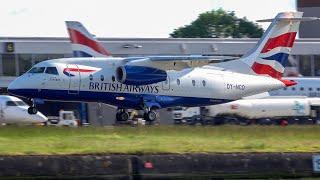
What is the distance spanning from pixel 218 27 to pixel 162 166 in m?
138

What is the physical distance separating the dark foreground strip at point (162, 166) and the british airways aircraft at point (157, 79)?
2682cm

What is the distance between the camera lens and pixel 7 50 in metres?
68.1

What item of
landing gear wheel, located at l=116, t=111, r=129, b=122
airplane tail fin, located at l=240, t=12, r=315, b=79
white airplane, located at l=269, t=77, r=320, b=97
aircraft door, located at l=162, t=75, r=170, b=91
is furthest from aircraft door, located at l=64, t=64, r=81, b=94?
white airplane, located at l=269, t=77, r=320, b=97

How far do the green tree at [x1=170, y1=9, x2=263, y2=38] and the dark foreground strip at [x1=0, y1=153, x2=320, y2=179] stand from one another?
421 feet

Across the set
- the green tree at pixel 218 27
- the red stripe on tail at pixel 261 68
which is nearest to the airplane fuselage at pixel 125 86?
the red stripe on tail at pixel 261 68

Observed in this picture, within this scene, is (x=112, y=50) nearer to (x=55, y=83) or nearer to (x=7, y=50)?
(x=7, y=50)

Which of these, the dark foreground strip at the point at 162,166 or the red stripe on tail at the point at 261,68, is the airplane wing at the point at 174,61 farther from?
the dark foreground strip at the point at 162,166

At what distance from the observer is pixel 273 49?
153 ft

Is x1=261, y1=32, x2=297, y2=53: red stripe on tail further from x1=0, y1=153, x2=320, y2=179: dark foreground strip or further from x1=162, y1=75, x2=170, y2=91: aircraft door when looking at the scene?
x1=0, y1=153, x2=320, y2=179: dark foreground strip

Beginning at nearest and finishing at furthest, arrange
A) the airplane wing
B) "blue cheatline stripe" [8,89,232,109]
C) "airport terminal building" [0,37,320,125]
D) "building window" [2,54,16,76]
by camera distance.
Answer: "blue cheatline stripe" [8,89,232,109] < the airplane wing < "airport terminal building" [0,37,320,125] < "building window" [2,54,16,76]

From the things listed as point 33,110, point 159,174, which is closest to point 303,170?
point 159,174

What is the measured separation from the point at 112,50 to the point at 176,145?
174ft

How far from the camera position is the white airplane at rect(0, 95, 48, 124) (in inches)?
1673

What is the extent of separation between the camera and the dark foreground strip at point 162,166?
12922mm
